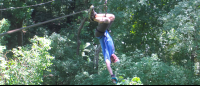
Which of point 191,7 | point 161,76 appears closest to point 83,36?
point 161,76

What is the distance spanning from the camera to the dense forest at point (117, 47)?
21.2 ft

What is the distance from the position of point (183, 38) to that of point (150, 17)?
3.00 meters

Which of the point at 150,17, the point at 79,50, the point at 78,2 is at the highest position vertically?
the point at 78,2

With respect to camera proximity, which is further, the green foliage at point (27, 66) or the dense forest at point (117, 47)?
the dense forest at point (117, 47)

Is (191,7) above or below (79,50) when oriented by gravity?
above

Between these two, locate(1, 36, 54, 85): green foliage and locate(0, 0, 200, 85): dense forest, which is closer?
locate(1, 36, 54, 85): green foliage

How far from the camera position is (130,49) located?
10039 mm

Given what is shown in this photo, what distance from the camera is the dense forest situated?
21.2 feet

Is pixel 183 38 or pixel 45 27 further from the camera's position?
pixel 45 27

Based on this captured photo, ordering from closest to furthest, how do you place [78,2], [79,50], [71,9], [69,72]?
[69,72] < [79,50] < [78,2] < [71,9]

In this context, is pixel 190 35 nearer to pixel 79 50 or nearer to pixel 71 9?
pixel 79 50

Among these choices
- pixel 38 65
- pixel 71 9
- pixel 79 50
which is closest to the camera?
pixel 38 65

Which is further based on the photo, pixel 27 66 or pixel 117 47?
pixel 117 47

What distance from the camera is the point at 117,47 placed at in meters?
9.38
